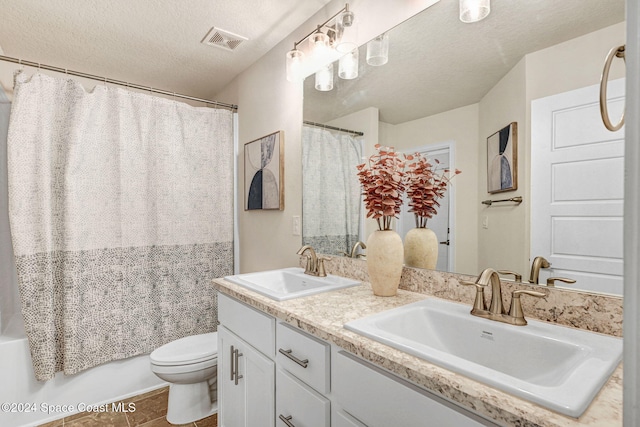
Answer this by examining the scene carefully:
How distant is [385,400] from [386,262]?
0.58 meters

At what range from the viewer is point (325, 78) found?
1849mm

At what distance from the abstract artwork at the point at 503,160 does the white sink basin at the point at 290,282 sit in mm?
753

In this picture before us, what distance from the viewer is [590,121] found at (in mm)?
914

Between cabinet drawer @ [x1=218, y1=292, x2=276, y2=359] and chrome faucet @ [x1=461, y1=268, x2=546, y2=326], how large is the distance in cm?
74

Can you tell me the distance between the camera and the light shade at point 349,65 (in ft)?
5.49

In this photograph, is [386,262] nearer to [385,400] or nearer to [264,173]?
[385,400]

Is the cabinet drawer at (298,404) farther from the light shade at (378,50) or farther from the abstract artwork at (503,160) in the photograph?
the light shade at (378,50)

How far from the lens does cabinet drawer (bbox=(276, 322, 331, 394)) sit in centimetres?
99

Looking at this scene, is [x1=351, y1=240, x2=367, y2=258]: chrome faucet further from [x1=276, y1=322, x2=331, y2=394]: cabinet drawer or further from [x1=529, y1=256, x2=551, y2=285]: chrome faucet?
[x1=529, y1=256, x2=551, y2=285]: chrome faucet

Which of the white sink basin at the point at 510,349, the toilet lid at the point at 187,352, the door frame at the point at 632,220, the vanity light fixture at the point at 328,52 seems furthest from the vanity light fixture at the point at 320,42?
the toilet lid at the point at 187,352

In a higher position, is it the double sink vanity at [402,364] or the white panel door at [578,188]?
the white panel door at [578,188]

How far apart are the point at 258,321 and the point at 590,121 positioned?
51.7 inches

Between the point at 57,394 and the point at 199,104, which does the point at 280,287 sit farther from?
the point at 199,104

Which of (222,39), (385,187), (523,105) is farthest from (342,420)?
(222,39)
